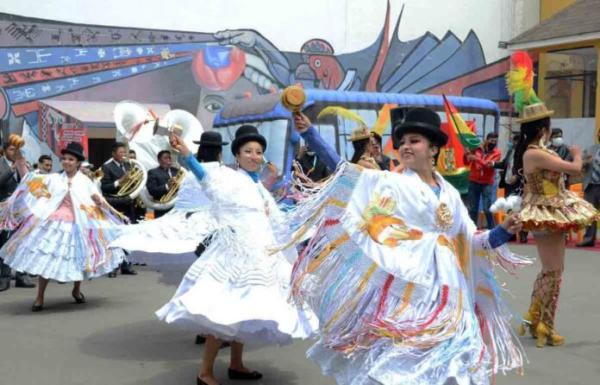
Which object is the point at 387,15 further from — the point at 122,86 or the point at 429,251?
the point at 429,251

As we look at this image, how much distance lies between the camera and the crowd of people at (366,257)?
11.2ft

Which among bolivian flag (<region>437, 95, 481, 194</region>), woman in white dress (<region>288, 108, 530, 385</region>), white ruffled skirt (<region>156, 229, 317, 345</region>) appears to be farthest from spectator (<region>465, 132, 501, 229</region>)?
woman in white dress (<region>288, 108, 530, 385</region>)

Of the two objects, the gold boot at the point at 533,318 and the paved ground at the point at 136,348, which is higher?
the gold boot at the point at 533,318

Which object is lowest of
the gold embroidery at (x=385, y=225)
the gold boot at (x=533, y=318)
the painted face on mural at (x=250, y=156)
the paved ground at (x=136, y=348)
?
the paved ground at (x=136, y=348)

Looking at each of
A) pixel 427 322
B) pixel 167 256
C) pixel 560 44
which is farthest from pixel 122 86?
pixel 427 322

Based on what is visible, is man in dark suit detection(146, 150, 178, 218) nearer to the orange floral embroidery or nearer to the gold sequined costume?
the orange floral embroidery

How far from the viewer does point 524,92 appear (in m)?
6.11

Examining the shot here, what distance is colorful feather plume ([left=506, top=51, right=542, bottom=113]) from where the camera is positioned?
605cm

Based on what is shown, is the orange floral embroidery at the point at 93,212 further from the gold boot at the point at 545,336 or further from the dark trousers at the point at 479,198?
the dark trousers at the point at 479,198

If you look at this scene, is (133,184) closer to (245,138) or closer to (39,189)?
(39,189)

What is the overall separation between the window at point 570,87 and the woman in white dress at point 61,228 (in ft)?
66.6

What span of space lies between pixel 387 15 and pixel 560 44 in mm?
6015

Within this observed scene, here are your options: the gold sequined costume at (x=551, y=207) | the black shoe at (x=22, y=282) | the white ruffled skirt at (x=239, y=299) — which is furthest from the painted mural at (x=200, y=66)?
the gold sequined costume at (x=551, y=207)

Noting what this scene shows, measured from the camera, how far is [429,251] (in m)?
3.58
